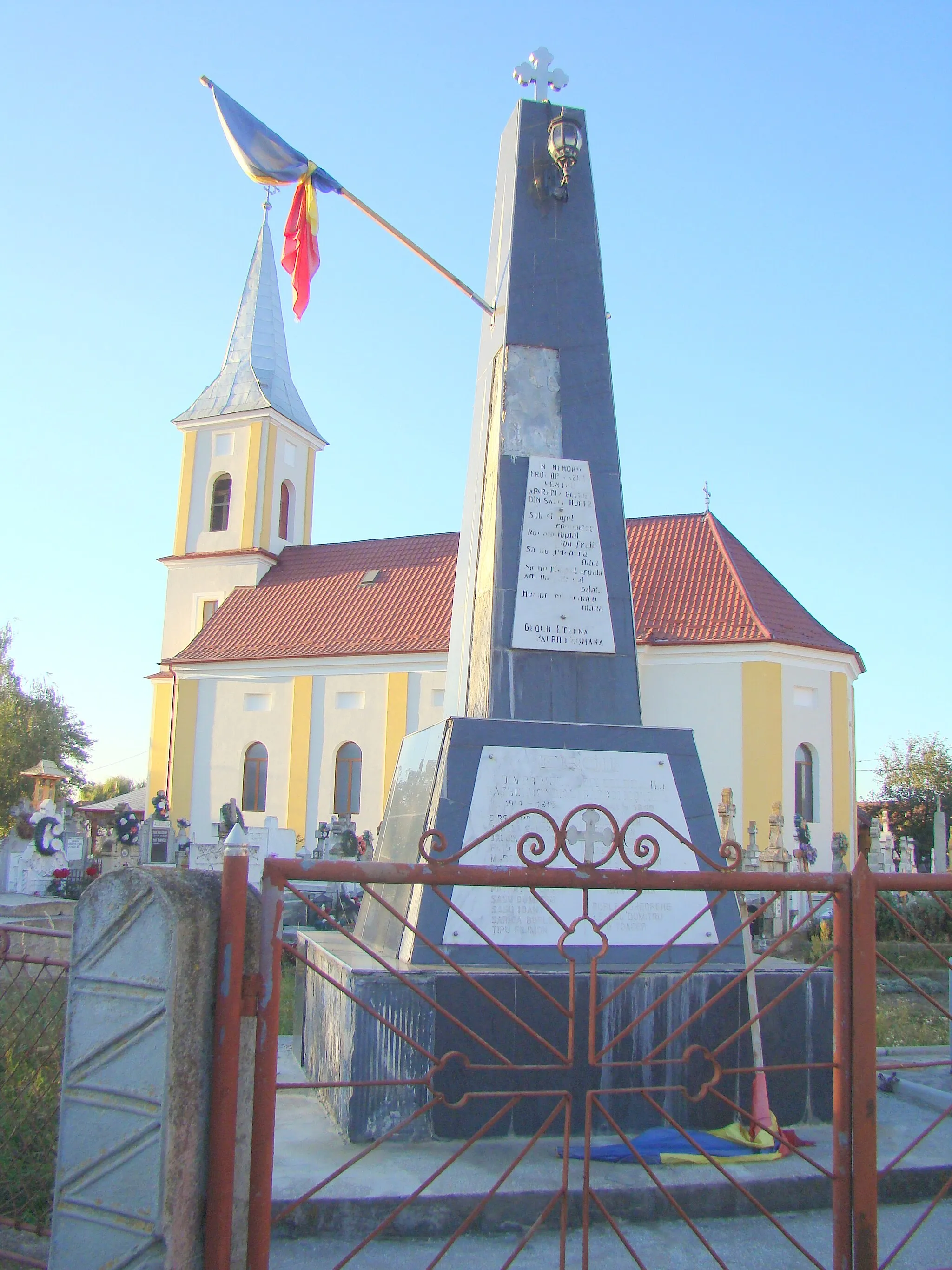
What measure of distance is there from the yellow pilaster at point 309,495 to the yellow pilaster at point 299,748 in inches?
321

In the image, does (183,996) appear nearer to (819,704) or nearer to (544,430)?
(544,430)

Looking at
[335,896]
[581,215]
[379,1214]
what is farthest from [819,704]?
[379,1214]

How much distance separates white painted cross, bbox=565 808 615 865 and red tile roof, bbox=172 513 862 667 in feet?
63.6

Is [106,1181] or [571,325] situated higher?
[571,325]

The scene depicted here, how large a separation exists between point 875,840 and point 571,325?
20668 mm

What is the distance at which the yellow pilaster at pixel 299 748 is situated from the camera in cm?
3011

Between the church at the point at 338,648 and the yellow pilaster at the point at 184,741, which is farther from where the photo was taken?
the yellow pilaster at the point at 184,741

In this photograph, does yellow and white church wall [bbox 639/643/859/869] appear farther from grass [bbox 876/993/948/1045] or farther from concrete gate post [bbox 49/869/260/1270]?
concrete gate post [bbox 49/869/260/1270]

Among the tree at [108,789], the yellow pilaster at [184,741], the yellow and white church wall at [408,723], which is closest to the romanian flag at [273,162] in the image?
the yellow and white church wall at [408,723]

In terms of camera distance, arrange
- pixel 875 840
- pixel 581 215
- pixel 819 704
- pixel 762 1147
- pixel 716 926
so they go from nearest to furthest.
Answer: pixel 762 1147, pixel 716 926, pixel 581 215, pixel 875 840, pixel 819 704

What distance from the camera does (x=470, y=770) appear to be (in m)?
5.38

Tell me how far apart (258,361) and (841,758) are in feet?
78.6

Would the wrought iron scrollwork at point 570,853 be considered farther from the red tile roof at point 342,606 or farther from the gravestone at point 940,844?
the red tile roof at point 342,606

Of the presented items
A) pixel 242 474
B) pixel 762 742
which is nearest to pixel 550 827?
Answer: pixel 762 742
